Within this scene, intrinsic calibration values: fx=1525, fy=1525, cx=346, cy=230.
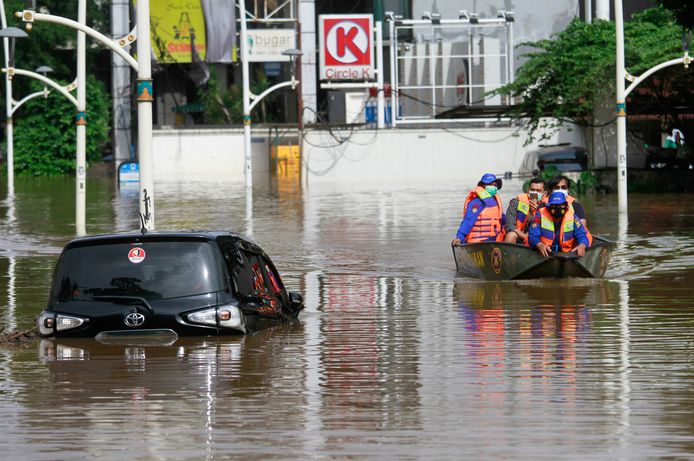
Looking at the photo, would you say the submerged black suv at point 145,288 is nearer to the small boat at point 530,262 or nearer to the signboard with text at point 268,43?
the small boat at point 530,262

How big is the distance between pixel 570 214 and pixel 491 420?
9738 millimetres

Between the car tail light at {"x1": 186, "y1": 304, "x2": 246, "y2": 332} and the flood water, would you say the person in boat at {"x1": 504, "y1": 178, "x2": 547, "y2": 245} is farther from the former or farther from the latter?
the car tail light at {"x1": 186, "y1": 304, "x2": 246, "y2": 332}

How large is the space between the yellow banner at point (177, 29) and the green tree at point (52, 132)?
9044 mm

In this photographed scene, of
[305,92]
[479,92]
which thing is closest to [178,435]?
[479,92]

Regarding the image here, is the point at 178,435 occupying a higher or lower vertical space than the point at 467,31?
lower

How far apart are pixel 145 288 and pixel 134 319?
0.27 meters

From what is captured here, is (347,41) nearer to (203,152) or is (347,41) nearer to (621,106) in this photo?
(203,152)

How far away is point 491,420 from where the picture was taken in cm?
927

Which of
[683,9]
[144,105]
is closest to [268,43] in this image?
[683,9]

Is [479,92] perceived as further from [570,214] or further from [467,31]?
[570,214]

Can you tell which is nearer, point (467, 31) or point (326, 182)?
point (326, 182)

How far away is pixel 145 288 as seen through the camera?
1249cm

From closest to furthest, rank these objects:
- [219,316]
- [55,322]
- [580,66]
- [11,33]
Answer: [219,316]
[55,322]
[11,33]
[580,66]

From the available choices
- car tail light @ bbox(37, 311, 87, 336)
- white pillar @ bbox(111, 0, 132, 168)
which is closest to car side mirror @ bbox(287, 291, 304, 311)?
car tail light @ bbox(37, 311, 87, 336)
